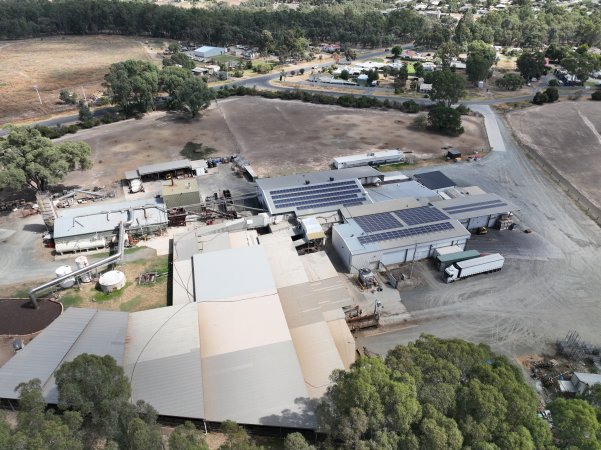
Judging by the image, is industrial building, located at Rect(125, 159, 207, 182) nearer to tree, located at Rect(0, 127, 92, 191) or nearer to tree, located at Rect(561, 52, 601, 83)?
tree, located at Rect(0, 127, 92, 191)

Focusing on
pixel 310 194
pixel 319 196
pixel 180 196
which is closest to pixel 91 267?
pixel 180 196

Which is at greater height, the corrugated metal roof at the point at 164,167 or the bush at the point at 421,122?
the bush at the point at 421,122

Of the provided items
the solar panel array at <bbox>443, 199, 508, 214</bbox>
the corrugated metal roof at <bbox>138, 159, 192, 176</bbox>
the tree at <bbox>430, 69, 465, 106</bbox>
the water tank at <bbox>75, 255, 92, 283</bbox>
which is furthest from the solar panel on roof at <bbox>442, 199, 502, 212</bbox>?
the tree at <bbox>430, 69, 465, 106</bbox>

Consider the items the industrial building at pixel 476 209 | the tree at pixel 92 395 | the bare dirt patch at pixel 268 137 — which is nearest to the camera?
the tree at pixel 92 395

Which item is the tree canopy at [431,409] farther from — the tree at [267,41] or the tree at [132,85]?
the tree at [267,41]

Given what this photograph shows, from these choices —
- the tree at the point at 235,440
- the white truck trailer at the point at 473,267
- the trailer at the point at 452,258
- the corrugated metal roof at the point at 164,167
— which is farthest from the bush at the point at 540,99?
the tree at the point at 235,440

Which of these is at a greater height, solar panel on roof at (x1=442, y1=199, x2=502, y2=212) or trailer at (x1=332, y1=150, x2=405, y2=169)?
solar panel on roof at (x1=442, y1=199, x2=502, y2=212)
